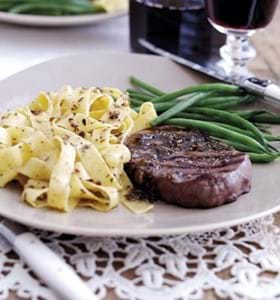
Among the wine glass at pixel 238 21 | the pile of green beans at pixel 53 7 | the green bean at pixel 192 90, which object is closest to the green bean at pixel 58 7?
the pile of green beans at pixel 53 7

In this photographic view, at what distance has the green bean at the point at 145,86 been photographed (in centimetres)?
150

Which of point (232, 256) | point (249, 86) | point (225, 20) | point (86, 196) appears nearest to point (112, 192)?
point (86, 196)

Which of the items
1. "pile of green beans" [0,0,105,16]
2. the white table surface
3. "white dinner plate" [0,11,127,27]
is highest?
"pile of green beans" [0,0,105,16]

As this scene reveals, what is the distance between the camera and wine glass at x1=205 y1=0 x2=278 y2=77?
157cm

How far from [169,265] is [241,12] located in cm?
69

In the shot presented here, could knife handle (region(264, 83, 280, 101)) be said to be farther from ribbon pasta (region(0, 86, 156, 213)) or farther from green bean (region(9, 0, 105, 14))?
green bean (region(9, 0, 105, 14))

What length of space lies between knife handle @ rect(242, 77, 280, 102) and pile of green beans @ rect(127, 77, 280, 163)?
0.6 inches

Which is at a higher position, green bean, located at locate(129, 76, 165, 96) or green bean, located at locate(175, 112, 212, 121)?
green bean, located at locate(175, 112, 212, 121)

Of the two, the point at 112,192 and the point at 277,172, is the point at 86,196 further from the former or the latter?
the point at 277,172

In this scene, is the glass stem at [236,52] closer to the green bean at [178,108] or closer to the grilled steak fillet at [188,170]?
the green bean at [178,108]

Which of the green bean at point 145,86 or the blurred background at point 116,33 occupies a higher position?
the green bean at point 145,86

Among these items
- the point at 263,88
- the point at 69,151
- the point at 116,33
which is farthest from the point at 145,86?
the point at 116,33

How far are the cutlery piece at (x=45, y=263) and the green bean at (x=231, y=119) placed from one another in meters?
0.44

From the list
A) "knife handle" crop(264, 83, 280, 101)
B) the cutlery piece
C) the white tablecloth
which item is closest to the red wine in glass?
"knife handle" crop(264, 83, 280, 101)
